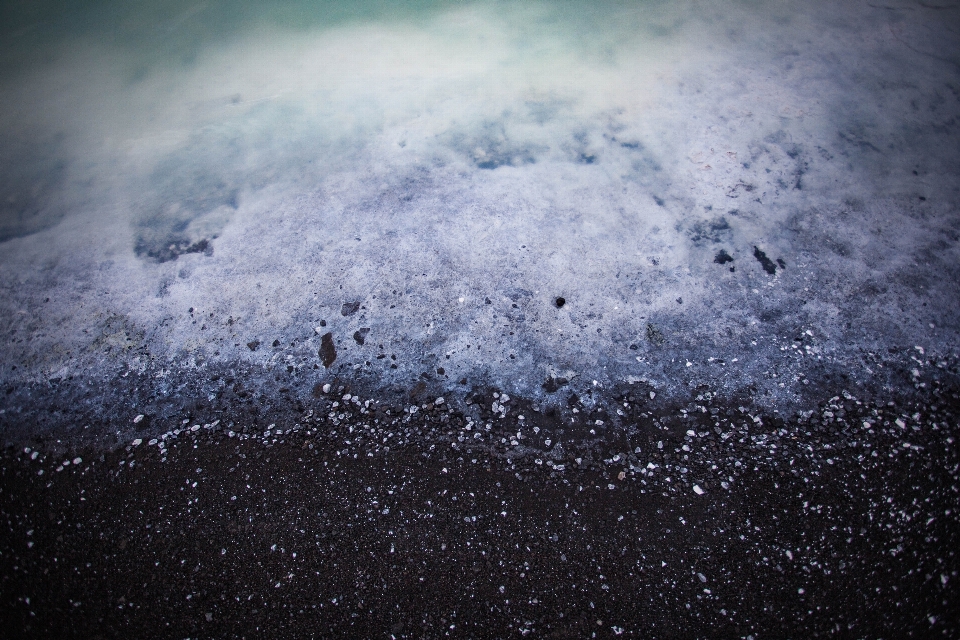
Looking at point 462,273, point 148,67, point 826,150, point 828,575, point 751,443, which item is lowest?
point 828,575

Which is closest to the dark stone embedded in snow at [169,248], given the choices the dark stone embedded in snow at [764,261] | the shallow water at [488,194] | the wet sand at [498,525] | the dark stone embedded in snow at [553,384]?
the shallow water at [488,194]

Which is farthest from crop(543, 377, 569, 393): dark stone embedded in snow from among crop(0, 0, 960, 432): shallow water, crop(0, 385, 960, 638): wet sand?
crop(0, 385, 960, 638): wet sand

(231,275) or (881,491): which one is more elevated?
(231,275)

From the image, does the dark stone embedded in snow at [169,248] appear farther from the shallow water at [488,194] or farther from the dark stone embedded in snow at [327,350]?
the dark stone embedded in snow at [327,350]

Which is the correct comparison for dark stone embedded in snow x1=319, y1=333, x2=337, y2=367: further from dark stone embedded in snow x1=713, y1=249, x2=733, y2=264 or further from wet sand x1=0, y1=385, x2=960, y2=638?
dark stone embedded in snow x1=713, y1=249, x2=733, y2=264

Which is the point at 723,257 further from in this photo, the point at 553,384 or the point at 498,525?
the point at 498,525

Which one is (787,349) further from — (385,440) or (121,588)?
(121,588)

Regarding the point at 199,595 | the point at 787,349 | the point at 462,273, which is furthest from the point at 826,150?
the point at 199,595
